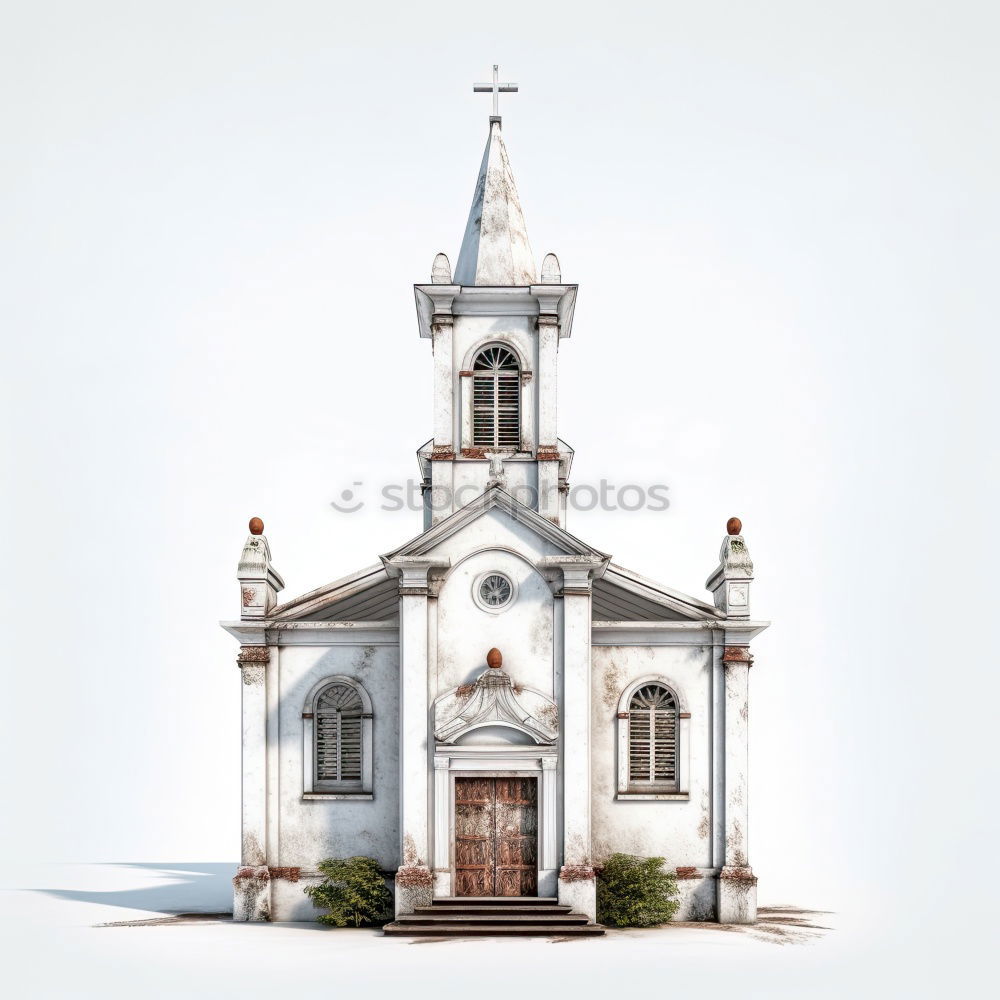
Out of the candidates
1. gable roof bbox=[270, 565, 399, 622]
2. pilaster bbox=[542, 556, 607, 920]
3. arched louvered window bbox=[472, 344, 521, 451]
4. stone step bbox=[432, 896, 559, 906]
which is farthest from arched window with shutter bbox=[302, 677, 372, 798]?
arched louvered window bbox=[472, 344, 521, 451]

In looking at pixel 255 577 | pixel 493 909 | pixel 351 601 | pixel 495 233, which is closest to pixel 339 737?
pixel 351 601

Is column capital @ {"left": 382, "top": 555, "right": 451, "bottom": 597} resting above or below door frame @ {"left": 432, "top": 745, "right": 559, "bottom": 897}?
above

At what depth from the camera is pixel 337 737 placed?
103ft

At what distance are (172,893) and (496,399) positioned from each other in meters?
14.4

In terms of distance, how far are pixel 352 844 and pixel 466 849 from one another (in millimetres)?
2889

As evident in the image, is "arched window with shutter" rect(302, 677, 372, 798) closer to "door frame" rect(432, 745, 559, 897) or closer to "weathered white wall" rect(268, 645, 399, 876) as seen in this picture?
"weathered white wall" rect(268, 645, 399, 876)

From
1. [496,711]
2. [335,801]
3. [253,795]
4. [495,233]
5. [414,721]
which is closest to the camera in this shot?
[496,711]

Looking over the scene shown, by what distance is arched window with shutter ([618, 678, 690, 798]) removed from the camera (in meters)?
31.3

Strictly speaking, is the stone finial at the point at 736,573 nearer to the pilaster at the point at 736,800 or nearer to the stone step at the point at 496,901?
the pilaster at the point at 736,800

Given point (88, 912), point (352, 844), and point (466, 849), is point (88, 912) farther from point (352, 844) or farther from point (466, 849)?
point (466, 849)

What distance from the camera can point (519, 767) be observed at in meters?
29.3

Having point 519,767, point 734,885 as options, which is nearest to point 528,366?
point 519,767

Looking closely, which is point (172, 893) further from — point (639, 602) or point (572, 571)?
point (572, 571)

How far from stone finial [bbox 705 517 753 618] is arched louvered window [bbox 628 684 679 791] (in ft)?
7.16
